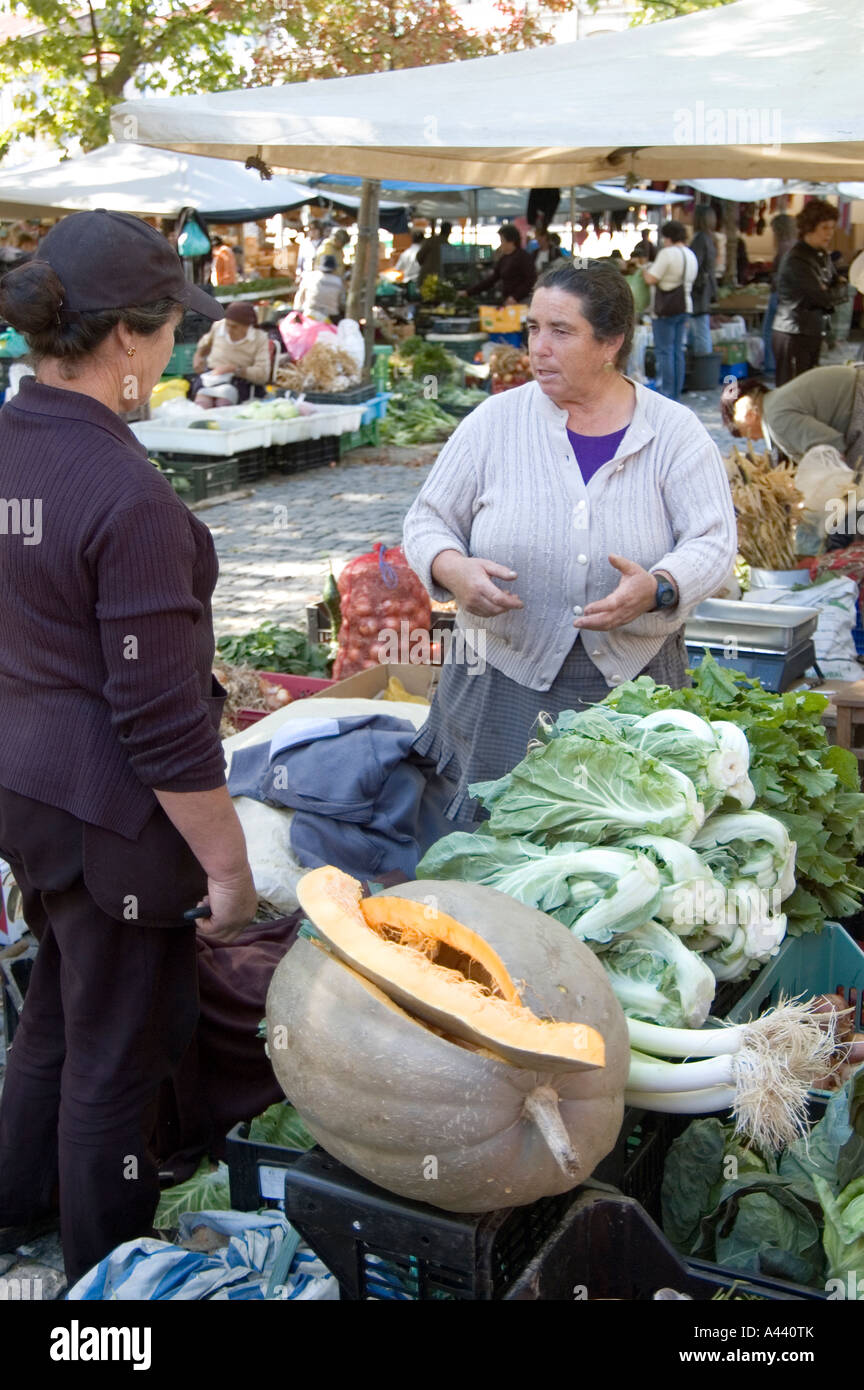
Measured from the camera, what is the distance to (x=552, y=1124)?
1.80m

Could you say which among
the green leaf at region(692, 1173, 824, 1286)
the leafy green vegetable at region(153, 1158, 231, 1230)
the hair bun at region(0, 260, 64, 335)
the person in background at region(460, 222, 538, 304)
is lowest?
the leafy green vegetable at region(153, 1158, 231, 1230)

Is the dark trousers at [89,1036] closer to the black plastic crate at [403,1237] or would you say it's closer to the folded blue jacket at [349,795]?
the black plastic crate at [403,1237]

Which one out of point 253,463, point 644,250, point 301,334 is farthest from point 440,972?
point 644,250

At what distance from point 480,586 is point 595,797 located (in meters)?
0.84

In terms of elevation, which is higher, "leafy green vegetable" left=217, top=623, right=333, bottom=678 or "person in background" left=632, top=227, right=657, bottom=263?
"person in background" left=632, top=227, right=657, bottom=263

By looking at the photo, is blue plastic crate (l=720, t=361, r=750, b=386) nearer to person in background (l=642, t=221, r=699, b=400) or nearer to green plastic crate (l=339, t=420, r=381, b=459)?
person in background (l=642, t=221, r=699, b=400)

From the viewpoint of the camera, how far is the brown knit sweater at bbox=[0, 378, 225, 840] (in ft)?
7.13

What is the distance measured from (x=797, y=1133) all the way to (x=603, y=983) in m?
0.53

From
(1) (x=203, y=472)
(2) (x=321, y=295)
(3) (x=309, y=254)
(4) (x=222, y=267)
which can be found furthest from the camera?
(4) (x=222, y=267)

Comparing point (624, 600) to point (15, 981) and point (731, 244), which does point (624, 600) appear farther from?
point (731, 244)

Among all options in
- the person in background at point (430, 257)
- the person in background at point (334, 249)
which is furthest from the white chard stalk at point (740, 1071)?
the person in background at point (430, 257)

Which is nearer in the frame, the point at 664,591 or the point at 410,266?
the point at 664,591

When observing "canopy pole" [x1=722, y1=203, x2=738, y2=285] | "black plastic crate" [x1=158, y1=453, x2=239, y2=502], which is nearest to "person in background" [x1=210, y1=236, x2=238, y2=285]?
"canopy pole" [x1=722, y1=203, x2=738, y2=285]

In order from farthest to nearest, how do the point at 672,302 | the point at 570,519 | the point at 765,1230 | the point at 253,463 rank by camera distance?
the point at 672,302 < the point at 253,463 < the point at 570,519 < the point at 765,1230
